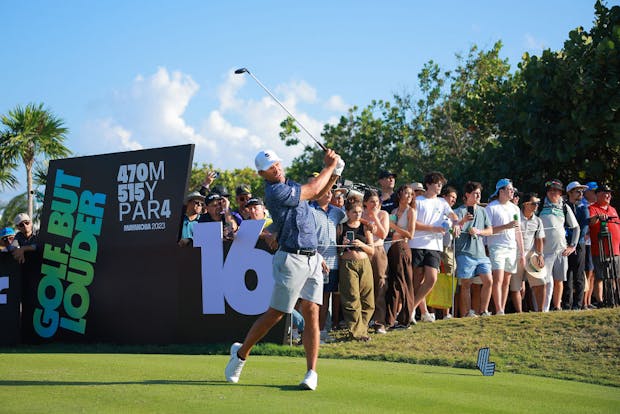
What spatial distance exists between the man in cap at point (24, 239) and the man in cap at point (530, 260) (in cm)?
810

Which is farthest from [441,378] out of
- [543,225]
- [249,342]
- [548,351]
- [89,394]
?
[543,225]

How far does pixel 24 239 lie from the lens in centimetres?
1370

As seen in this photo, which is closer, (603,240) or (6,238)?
(6,238)

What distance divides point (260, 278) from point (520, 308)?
5.11 meters

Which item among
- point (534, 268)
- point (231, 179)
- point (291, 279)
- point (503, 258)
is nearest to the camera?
point (291, 279)

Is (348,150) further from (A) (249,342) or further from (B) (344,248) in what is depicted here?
(A) (249,342)

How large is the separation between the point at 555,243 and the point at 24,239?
9.11 metres

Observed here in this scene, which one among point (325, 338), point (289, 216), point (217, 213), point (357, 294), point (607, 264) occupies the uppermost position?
point (217, 213)

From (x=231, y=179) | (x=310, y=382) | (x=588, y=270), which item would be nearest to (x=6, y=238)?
(x=310, y=382)

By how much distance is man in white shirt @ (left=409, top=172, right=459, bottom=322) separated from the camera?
42.5ft

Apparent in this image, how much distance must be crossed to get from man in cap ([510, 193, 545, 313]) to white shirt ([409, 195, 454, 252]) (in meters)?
1.85

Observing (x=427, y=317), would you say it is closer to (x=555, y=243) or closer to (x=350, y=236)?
(x=350, y=236)

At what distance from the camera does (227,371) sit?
746cm

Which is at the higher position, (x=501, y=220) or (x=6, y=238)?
(x=501, y=220)
